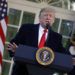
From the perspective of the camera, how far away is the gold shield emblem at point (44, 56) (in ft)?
7.57

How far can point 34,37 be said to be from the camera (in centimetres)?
275

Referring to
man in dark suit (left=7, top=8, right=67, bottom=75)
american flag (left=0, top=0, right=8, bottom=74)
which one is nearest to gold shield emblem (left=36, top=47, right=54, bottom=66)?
man in dark suit (left=7, top=8, right=67, bottom=75)

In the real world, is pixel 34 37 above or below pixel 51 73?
above

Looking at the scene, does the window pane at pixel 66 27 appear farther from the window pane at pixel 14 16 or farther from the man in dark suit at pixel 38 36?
the man in dark suit at pixel 38 36

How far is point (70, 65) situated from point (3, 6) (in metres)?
2.50

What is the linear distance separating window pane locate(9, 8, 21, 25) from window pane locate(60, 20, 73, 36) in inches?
25.9

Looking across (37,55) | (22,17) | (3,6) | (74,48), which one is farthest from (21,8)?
(37,55)

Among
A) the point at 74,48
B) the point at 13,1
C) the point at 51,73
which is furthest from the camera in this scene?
the point at 13,1

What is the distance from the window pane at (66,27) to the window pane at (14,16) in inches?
25.9

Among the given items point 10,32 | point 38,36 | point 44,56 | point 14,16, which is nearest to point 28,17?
point 14,16

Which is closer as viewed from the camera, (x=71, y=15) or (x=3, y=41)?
(x=3, y=41)

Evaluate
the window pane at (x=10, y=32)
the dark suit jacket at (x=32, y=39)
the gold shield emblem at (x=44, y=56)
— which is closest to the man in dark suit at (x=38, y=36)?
the dark suit jacket at (x=32, y=39)

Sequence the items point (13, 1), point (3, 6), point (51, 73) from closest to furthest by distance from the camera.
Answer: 1. point (51, 73)
2. point (3, 6)
3. point (13, 1)

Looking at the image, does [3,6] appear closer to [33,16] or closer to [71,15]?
[33,16]
